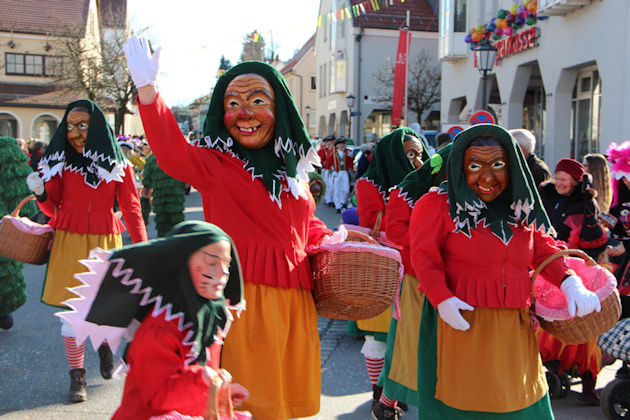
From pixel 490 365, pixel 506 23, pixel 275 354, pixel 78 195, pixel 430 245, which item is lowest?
pixel 490 365

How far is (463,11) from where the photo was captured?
71.6 ft

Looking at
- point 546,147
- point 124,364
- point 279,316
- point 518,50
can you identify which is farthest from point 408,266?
point 518,50

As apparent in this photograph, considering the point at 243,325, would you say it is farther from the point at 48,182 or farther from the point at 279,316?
the point at 48,182

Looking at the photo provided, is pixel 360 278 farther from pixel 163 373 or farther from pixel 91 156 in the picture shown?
pixel 91 156

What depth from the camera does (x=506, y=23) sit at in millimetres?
17641

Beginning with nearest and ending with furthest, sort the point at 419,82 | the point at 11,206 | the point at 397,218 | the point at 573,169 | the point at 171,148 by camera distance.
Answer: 1. the point at 171,148
2. the point at 397,218
3. the point at 573,169
4. the point at 11,206
5. the point at 419,82

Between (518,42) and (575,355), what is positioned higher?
(518,42)

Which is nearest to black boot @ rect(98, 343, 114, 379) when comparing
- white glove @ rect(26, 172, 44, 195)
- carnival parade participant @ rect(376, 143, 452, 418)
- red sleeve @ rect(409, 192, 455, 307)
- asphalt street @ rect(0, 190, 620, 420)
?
asphalt street @ rect(0, 190, 620, 420)

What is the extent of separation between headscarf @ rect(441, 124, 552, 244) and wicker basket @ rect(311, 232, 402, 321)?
0.47 meters

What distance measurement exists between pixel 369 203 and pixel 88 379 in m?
2.60

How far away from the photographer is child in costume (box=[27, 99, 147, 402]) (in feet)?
15.3

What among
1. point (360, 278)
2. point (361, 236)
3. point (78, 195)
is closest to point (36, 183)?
point (78, 195)

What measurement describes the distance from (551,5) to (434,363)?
43.2ft

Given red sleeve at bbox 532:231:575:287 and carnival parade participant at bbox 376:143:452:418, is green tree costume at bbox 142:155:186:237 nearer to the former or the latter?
carnival parade participant at bbox 376:143:452:418
